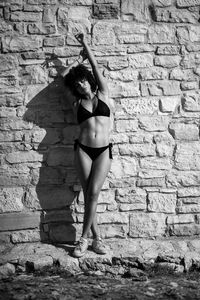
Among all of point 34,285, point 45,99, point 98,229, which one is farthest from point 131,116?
point 34,285

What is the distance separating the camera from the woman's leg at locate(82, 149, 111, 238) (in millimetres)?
4227

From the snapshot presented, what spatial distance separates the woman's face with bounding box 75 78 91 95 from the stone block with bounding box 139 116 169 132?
30.9 inches

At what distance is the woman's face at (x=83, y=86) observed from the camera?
421 cm

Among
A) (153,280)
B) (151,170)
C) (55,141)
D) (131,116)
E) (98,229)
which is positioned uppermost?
(131,116)

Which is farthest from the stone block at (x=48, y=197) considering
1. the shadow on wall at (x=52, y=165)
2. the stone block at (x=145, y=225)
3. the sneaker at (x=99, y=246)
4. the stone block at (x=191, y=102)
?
the stone block at (x=191, y=102)

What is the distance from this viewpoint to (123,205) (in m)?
4.62

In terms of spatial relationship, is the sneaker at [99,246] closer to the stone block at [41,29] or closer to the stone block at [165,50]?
the stone block at [165,50]

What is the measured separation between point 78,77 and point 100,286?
220 cm

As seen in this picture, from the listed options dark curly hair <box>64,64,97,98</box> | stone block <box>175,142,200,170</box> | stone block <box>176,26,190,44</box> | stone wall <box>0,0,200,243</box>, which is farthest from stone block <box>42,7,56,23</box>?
stone block <box>175,142,200,170</box>

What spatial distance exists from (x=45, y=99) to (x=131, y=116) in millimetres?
1054

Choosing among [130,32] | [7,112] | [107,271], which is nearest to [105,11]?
[130,32]

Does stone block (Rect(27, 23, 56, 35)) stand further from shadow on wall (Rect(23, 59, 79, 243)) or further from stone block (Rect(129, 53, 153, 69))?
stone block (Rect(129, 53, 153, 69))

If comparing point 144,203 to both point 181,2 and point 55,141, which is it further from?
point 181,2

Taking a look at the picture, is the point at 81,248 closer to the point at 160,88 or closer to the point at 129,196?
the point at 129,196
